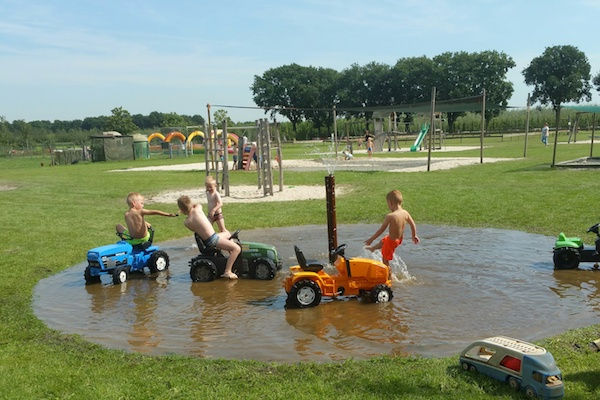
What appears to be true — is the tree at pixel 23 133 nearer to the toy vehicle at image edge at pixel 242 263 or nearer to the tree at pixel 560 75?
the toy vehicle at image edge at pixel 242 263

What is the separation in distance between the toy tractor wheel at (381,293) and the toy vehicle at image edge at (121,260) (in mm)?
4403

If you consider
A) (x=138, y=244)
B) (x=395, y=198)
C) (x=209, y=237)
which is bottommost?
(x=138, y=244)

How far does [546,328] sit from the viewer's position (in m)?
6.68

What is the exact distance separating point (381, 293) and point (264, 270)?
2479mm

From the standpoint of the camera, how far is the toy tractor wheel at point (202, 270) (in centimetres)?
948

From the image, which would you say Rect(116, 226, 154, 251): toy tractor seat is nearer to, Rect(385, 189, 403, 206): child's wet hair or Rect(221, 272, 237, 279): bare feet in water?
Rect(221, 272, 237, 279): bare feet in water

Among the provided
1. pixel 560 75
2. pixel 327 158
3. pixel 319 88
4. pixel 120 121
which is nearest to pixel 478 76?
pixel 560 75

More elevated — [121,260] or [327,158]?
[121,260]

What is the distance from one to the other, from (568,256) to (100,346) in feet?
25.0

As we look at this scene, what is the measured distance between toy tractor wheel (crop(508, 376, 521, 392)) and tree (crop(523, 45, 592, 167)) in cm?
12259

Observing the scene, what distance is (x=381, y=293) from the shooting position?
792 centimetres

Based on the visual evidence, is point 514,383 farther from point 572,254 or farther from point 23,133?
point 23,133

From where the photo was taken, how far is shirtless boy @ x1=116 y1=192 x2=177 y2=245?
10.2 metres

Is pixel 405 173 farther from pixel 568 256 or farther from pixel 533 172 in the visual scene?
pixel 568 256
